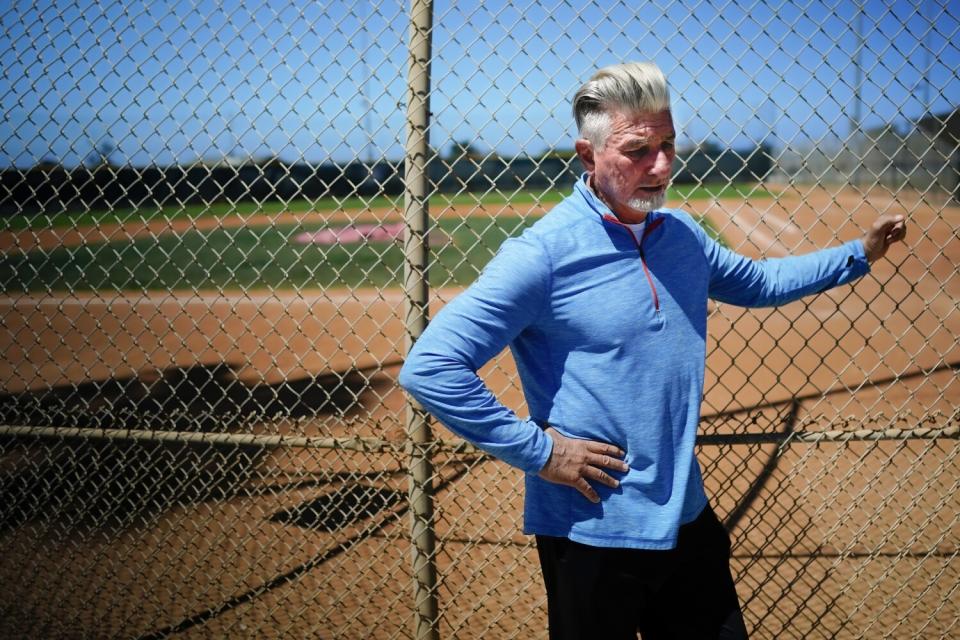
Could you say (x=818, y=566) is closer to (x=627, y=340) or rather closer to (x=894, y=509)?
(x=894, y=509)

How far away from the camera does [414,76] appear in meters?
2.13

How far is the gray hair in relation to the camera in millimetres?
1660

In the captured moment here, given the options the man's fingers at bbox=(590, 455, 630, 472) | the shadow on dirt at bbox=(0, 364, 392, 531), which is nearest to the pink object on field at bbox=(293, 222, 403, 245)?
the shadow on dirt at bbox=(0, 364, 392, 531)

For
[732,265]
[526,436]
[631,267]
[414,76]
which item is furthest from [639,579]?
[414,76]

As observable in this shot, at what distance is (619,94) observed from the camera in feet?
5.46

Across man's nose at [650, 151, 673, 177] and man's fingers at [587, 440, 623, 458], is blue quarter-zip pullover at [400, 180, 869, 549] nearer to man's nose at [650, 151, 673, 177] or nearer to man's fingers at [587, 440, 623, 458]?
man's fingers at [587, 440, 623, 458]

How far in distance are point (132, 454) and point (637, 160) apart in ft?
16.3

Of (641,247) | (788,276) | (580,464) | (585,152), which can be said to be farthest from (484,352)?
(788,276)

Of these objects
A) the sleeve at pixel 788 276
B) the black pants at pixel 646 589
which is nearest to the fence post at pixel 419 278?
the black pants at pixel 646 589

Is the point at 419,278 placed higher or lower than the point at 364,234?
higher

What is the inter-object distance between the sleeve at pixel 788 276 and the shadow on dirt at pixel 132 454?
4.85ft

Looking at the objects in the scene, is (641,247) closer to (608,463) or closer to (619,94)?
(619,94)

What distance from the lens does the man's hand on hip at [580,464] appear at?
1652 millimetres

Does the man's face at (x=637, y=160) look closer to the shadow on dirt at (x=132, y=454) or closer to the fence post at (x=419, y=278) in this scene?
the fence post at (x=419, y=278)
